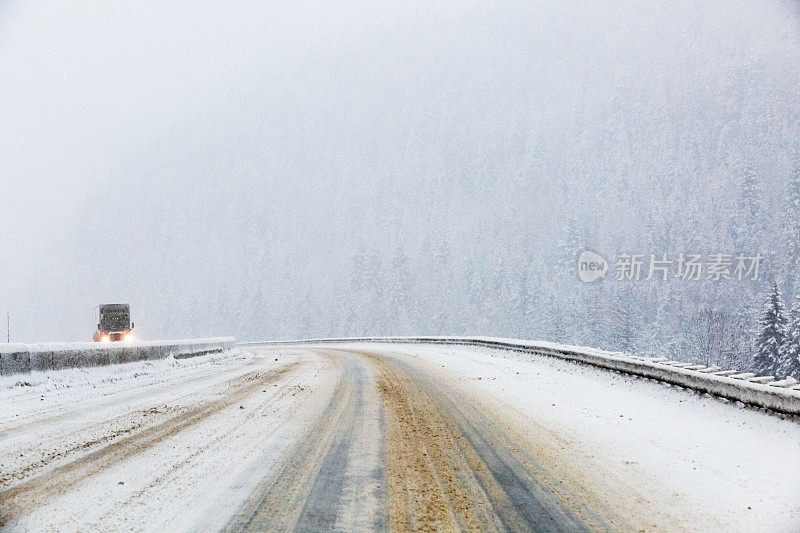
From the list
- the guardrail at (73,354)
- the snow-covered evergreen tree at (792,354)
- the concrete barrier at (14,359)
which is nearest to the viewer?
the concrete barrier at (14,359)

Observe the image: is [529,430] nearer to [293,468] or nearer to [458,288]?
[293,468]

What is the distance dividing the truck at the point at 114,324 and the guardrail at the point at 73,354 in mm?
17298

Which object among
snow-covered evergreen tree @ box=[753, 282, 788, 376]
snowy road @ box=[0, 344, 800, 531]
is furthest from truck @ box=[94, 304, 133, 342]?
snow-covered evergreen tree @ box=[753, 282, 788, 376]

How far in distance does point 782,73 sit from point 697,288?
495ft

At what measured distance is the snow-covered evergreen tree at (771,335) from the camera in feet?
133

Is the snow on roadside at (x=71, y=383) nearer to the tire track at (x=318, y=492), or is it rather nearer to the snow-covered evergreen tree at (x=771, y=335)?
the tire track at (x=318, y=492)

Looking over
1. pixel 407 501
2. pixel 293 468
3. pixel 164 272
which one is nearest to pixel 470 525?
pixel 407 501

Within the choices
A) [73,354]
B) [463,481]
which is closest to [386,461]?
[463,481]

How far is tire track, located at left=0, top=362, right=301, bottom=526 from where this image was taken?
3197 mm

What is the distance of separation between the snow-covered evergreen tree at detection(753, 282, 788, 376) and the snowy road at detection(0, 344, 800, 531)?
1675 inches

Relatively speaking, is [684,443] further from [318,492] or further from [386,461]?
[318,492]

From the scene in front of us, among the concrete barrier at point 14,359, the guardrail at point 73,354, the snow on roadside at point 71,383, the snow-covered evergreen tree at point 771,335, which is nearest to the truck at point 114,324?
the guardrail at point 73,354

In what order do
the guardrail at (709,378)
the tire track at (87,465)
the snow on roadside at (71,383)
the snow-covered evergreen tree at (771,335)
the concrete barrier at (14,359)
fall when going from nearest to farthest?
the tire track at (87,465) < the guardrail at (709,378) < the snow on roadside at (71,383) < the concrete barrier at (14,359) < the snow-covered evergreen tree at (771,335)

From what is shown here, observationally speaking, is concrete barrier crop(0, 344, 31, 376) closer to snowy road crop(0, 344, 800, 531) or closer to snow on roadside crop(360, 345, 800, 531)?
snowy road crop(0, 344, 800, 531)
